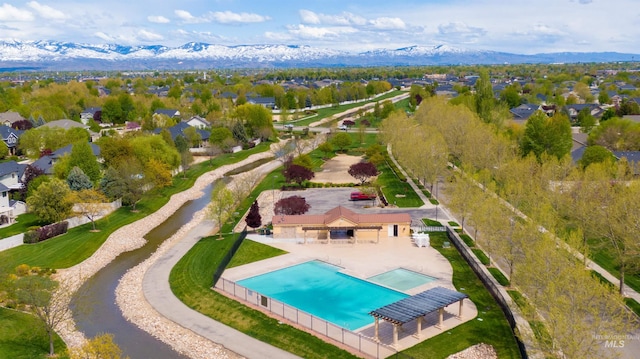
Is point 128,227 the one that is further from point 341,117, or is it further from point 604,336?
point 341,117

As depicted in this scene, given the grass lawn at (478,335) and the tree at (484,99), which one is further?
the tree at (484,99)

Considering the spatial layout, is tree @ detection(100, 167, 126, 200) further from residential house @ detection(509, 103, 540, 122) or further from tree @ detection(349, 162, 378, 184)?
residential house @ detection(509, 103, 540, 122)

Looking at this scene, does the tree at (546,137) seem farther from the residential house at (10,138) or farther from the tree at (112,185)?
the residential house at (10,138)

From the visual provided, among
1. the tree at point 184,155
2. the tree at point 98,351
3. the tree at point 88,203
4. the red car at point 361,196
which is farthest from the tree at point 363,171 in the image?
the tree at point 98,351

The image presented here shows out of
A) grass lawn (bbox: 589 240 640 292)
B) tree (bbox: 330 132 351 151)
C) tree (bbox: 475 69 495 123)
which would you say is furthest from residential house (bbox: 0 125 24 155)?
grass lawn (bbox: 589 240 640 292)

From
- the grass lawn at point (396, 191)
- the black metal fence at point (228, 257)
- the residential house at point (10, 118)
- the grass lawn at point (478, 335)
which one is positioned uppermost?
the residential house at point (10, 118)

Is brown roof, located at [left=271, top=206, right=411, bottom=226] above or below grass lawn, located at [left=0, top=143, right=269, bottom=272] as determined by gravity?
above

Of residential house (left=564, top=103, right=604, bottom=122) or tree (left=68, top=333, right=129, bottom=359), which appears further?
residential house (left=564, top=103, right=604, bottom=122)
